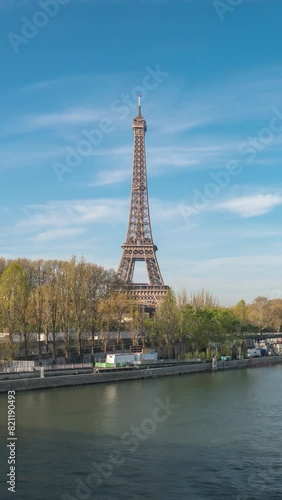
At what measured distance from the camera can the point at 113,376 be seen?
6100 centimetres

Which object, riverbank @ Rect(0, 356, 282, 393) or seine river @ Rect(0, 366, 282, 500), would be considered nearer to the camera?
seine river @ Rect(0, 366, 282, 500)

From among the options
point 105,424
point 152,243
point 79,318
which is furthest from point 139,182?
point 105,424

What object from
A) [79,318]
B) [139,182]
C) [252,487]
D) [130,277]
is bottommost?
[252,487]

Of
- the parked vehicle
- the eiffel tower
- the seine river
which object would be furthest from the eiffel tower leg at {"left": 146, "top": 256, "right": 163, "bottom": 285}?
the seine river

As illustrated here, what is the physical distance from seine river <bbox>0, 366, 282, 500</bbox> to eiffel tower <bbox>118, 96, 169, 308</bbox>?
73702 millimetres

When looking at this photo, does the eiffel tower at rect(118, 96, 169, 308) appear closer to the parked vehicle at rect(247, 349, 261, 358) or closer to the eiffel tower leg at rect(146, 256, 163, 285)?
the eiffel tower leg at rect(146, 256, 163, 285)

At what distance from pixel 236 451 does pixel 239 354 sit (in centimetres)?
6431

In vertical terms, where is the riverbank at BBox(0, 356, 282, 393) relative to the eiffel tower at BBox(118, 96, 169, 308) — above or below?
below

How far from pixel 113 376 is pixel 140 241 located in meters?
71.9

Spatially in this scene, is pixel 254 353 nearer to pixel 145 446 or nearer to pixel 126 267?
pixel 126 267

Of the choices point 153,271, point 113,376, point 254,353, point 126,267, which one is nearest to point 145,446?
point 113,376

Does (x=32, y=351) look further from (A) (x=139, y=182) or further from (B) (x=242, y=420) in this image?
(A) (x=139, y=182)

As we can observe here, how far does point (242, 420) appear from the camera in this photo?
3691 centimetres

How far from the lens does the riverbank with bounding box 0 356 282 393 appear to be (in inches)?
1959
